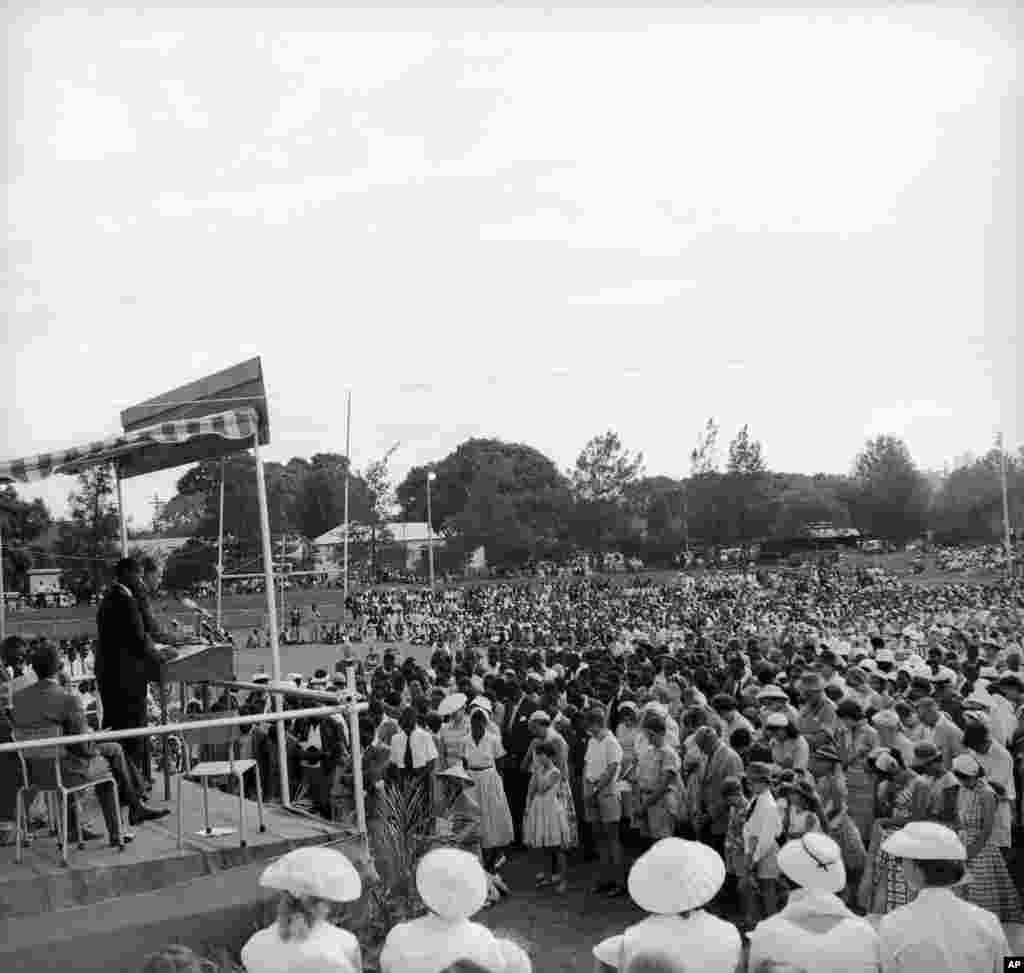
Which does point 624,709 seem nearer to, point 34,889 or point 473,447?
point 34,889

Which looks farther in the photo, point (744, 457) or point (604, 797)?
point (744, 457)

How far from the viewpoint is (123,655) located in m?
7.61

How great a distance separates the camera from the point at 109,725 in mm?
7645

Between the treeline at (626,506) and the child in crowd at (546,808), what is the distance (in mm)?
37784

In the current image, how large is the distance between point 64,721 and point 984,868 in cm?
601

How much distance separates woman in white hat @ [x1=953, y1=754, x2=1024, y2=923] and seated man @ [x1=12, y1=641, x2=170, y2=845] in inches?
209

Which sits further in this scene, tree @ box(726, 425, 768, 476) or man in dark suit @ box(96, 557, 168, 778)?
tree @ box(726, 425, 768, 476)

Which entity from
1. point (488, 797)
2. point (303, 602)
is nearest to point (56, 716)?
point (488, 797)

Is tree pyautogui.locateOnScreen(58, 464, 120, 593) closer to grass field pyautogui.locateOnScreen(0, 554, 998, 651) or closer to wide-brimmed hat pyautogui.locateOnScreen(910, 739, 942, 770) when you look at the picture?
grass field pyautogui.locateOnScreen(0, 554, 998, 651)

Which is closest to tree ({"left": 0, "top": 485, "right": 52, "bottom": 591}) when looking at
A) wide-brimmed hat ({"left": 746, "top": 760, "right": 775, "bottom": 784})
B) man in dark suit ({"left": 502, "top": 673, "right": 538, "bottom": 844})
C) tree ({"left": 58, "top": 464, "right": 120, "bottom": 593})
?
tree ({"left": 58, "top": 464, "right": 120, "bottom": 593})

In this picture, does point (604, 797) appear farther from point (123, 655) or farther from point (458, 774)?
point (123, 655)

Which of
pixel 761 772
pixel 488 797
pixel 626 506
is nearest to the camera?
pixel 761 772

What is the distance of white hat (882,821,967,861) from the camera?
13.8 ft

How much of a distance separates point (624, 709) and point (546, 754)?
1181 millimetres
